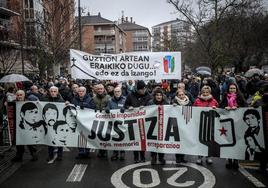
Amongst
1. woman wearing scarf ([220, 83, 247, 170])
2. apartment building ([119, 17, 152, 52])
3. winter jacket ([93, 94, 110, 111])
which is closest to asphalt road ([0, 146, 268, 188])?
woman wearing scarf ([220, 83, 247, 170])

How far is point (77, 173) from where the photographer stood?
6574mm

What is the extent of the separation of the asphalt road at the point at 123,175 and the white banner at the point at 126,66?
6.63 feet

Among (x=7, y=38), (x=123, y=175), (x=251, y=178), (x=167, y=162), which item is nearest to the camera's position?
(x=251, y=178)

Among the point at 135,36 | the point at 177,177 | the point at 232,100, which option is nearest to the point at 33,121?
the point at 177,177

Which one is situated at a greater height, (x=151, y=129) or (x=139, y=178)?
(x=151, y=129)

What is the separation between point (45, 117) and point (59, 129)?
16.4 inches

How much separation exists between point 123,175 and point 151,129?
1150 mm

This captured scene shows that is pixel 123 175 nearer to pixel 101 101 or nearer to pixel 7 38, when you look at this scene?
pixel 101 101

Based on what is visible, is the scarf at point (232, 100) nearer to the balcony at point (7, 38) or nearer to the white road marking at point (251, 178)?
the white road marking at point (251, 178)

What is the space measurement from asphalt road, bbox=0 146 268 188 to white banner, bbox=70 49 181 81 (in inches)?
Answer: 79.5

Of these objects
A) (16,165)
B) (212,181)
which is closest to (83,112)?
(16,165)

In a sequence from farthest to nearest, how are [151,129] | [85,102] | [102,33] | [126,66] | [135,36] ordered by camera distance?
[135,36], [102,33], [126,66], [85,102], [151,129]

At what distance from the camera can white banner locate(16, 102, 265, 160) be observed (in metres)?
6.57

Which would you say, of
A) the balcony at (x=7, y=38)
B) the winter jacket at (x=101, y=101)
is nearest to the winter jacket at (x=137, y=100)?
the winter jacket at (x=101, y=101)
